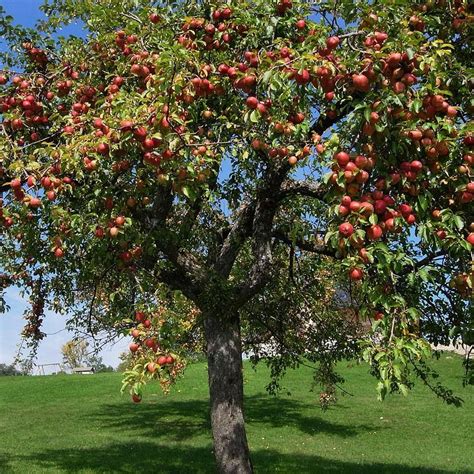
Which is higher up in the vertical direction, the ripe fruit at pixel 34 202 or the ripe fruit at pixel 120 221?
the ripe fruit at pixel 34 202

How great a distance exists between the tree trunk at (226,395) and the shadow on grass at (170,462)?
4.08m

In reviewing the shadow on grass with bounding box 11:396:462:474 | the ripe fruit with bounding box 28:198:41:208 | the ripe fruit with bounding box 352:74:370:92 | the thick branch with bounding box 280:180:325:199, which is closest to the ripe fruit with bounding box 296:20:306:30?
the ripe fruit with bounding box 352:74:370:92

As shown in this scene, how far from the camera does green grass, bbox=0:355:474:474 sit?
14.2 meters

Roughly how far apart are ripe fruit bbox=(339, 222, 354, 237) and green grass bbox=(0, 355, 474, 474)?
10.1 meters

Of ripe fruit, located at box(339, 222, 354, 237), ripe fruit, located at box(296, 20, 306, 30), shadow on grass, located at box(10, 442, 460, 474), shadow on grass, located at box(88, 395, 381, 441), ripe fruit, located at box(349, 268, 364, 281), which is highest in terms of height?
ripe fruit, located at box(296, 20, 306, 30)

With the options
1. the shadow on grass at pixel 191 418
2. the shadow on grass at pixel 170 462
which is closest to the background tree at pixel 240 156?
the shadow on grass at pixel 170 462

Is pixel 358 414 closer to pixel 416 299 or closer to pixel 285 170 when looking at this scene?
pixel 285 170

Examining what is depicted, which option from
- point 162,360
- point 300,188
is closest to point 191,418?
point 300,188

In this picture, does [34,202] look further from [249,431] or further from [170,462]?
[249,431]

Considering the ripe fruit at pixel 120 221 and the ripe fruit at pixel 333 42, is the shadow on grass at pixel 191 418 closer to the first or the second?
the ripe fruit at pixel 120 221

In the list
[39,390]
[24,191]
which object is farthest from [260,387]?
[24,191]

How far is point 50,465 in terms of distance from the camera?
13516mm

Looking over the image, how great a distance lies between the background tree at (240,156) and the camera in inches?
176

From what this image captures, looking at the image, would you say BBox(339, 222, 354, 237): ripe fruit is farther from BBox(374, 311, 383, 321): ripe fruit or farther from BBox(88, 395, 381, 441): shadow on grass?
BBox(88, 395, 381, 441): shadow on grass
